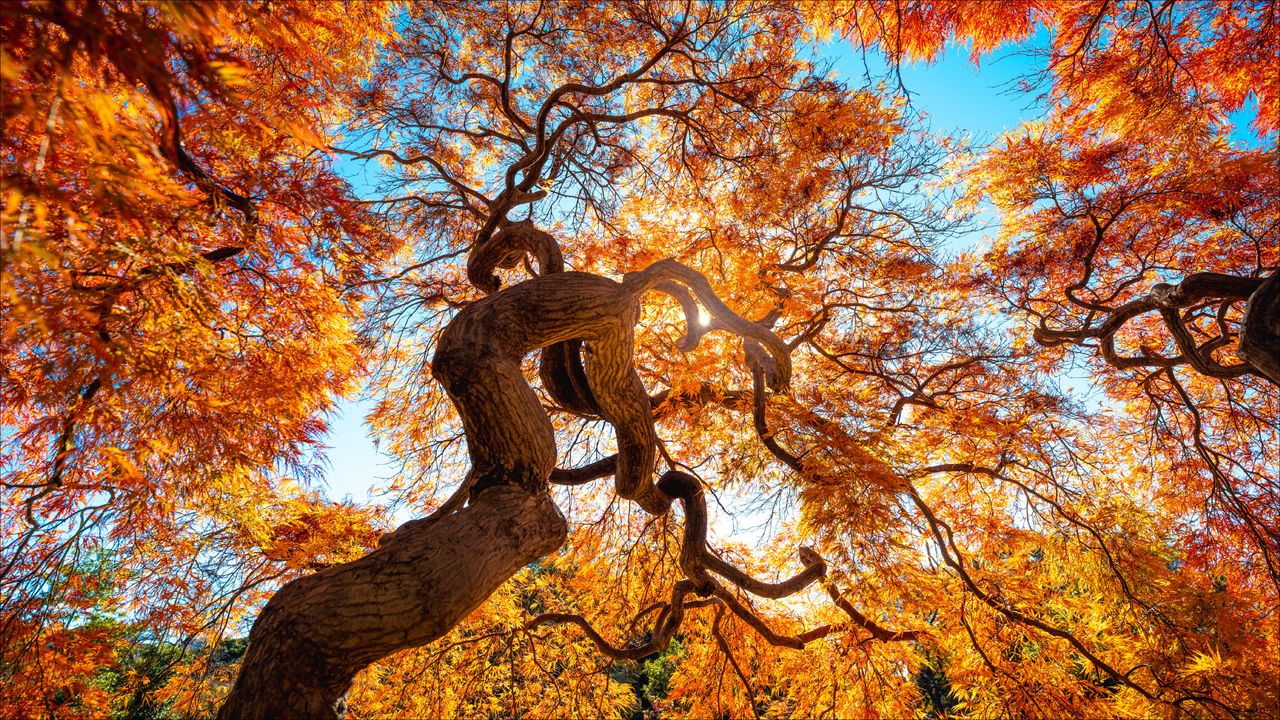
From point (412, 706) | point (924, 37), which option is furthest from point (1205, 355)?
point (412, 706)

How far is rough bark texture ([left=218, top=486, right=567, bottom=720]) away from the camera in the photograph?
3.92 ft

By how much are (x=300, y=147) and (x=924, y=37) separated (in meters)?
3.40

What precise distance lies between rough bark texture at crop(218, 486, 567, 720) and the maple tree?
1 centimetres

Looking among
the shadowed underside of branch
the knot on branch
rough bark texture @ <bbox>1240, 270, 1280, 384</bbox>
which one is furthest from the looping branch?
the knot on branch

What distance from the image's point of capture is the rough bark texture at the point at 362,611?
1193 mm

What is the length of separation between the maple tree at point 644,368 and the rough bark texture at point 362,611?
0.01m

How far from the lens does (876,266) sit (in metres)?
4.29

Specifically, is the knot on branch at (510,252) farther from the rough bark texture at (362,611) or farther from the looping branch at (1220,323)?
the looping branch at (1220,323)

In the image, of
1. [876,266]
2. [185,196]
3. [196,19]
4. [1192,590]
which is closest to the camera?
[196,19]

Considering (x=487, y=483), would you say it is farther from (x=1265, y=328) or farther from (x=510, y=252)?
(x=1265, y=328)

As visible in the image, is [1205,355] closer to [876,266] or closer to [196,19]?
[876,266]

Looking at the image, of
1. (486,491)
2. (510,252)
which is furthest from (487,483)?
(510,252)

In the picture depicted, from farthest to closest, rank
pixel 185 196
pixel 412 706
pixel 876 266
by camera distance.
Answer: pixel 876 266 < pixel 412 706 < pixel 185 196

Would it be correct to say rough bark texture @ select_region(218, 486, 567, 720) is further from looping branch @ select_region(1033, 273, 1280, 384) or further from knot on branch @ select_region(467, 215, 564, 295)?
looping branch @ select_region(1033, 273, 1280, 384)
